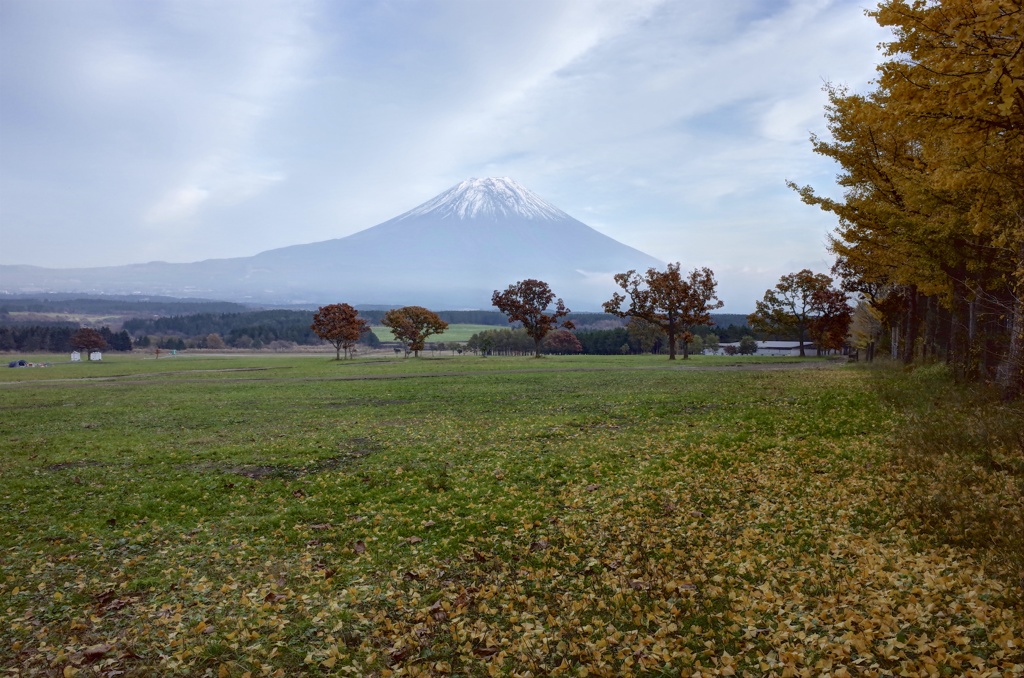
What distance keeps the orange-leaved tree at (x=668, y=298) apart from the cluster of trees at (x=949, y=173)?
30874 millimetres

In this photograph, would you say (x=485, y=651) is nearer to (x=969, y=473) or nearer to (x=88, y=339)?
(x=969, y=473)

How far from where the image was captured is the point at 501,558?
29.3ft

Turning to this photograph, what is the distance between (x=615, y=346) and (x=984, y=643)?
118093 millimetres

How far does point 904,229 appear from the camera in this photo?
17328mm

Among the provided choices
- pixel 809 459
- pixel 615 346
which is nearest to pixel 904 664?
pixel 809 459

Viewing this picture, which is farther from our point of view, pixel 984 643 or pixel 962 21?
pixel 962 21

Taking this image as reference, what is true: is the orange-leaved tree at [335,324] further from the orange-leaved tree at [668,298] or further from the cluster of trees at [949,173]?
the cluster of trees at [949,173]

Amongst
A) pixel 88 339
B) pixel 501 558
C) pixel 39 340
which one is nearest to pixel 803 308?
pixel 501 558

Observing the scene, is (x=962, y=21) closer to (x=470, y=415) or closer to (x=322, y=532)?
(x=322, y=532)

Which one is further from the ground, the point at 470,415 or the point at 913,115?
the point at 913,115

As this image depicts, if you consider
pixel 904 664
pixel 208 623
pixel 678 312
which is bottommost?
pixel 208 623

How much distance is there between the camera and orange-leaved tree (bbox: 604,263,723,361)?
61.2 m

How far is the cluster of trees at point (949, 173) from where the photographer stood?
7359 mm

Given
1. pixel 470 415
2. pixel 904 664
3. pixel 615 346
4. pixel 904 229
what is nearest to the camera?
pixel 904 664
